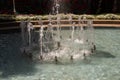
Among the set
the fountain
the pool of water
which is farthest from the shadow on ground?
the fountain

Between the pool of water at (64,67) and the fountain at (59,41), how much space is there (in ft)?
1.55

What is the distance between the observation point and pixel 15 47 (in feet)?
50.8

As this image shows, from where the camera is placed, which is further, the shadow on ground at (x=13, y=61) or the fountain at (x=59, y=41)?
the fountain at (x=59, y=41)

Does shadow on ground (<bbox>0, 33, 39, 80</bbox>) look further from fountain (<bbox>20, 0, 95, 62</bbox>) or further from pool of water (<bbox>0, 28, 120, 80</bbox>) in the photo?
fountain (<bbox>20, 0, 95, 62</bbox>)

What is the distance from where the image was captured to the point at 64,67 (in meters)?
12.5

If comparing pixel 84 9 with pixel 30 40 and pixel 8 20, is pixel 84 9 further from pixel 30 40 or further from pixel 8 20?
pixel 30 40

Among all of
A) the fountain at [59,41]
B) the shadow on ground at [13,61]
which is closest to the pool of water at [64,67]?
the shadow on ground at [13,61]

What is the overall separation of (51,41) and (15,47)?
1.83 metres

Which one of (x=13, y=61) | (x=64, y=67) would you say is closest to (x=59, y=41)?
(x=13, y=61)

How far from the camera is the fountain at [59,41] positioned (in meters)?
13.8

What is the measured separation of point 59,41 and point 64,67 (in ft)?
11.6

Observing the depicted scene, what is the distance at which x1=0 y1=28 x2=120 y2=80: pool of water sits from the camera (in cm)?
1158

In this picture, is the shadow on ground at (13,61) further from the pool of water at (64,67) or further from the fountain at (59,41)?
the fountain at (59,41)

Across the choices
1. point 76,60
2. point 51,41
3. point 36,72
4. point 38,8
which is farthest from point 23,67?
point 38,8
